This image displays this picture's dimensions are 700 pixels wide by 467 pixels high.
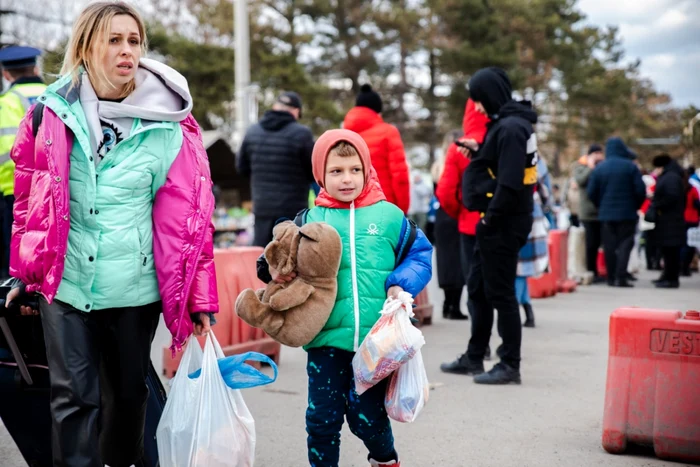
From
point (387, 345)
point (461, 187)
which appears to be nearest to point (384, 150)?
point (461, 187)

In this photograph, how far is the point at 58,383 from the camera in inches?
126

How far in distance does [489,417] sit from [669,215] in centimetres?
955

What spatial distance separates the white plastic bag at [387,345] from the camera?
350 centimetres

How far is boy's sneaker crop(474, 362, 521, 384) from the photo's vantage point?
633 cm

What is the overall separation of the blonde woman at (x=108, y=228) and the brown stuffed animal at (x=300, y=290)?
0.83 feet

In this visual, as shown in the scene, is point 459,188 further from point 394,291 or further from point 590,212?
point 590,212

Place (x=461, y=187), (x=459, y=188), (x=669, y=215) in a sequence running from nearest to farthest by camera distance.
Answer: (x=461, y=187) → (x=459, y=188) → (x=669, y=215)

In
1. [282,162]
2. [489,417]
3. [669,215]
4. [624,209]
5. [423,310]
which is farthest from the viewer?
[669,215]

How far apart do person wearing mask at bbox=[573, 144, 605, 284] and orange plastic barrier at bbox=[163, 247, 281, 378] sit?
28.0 ft

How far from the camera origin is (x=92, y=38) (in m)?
3.33

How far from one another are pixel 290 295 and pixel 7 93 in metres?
3.80

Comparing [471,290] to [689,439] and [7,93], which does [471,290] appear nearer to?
[689,439]

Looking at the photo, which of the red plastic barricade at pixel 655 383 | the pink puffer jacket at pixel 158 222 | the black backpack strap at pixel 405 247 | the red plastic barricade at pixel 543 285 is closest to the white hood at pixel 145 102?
the pink puffer jacket at pixel 158 222

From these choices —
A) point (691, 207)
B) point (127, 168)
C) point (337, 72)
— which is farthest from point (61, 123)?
point (337, 72)
